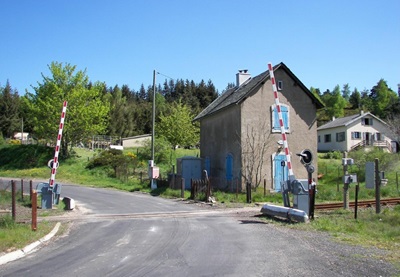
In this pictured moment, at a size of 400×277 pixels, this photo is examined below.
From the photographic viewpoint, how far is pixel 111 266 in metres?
7.81

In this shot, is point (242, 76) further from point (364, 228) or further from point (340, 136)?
point (340, 136)

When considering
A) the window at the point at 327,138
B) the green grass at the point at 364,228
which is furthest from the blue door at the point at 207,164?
the window at the point at 327,138

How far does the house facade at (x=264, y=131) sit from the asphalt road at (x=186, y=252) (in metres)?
10.2

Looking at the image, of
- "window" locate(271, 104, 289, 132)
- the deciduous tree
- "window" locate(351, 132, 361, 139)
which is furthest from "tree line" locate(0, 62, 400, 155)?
"window" locate(271, 104, 289, 132)

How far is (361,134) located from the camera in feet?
183

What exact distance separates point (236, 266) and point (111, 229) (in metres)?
6.08

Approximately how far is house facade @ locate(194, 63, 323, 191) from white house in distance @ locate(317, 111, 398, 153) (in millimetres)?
31029

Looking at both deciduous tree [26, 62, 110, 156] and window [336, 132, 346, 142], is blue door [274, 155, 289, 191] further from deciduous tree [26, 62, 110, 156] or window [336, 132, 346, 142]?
window [336, 132, 346, 142]

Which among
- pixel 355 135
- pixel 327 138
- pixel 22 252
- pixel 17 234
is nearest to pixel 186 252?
pixel 22 252

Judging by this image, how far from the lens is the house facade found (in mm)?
24859

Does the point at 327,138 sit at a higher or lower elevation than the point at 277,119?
higher

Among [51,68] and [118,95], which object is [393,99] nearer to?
[118,95]

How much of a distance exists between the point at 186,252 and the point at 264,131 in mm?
17082

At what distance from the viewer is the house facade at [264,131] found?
81.6 ft
